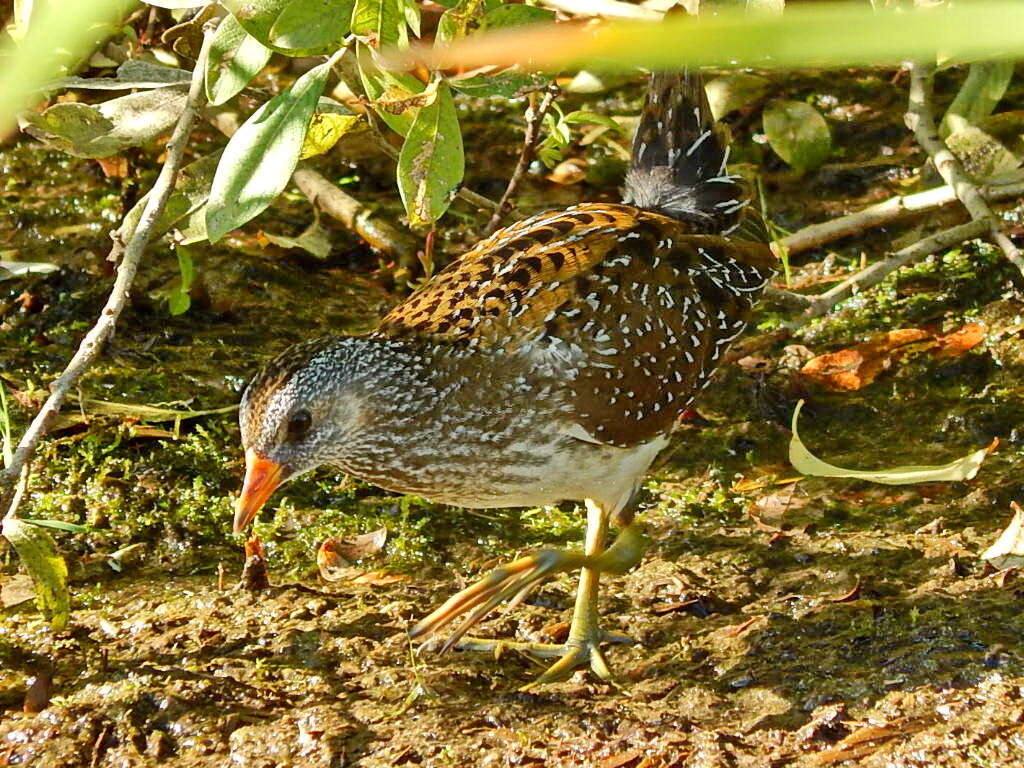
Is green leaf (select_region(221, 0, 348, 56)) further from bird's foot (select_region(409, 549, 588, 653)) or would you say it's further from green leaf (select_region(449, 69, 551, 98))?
bird's foot (select_region(409, 549, 588, 653))

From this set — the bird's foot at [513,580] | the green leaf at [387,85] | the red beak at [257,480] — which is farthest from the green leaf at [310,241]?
the bird's foot at [513,580]

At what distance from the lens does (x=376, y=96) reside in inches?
161

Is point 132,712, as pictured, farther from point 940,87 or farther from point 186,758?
point 940,87

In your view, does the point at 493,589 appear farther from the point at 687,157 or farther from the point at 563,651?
the point at 687,157

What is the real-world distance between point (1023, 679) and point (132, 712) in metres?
2.72

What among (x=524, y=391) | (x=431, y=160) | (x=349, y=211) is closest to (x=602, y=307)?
(x=524, y=391)

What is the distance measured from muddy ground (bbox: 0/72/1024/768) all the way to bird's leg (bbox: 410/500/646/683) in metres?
0.08

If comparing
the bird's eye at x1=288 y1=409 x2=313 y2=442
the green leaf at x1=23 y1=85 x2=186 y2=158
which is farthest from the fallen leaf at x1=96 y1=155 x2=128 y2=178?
the bird's eye at x1=288 y1=409 x2=313 y2=442

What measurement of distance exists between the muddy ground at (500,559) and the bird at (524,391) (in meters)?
0.29

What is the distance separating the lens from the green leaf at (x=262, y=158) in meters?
3.91

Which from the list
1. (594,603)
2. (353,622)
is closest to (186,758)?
(353,622)

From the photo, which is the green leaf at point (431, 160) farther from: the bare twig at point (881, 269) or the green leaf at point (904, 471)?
the bare twig at point (881, 269)

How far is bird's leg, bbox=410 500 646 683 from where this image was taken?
388cm

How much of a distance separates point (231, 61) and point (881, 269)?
129 inches
